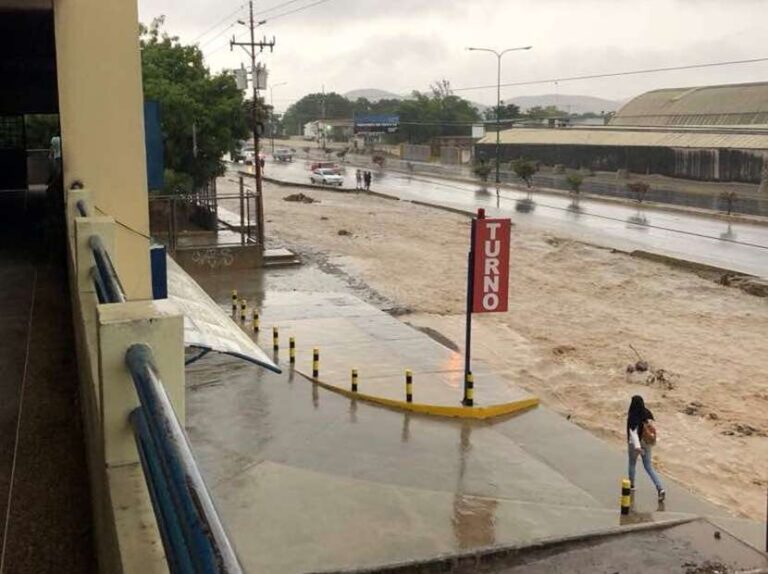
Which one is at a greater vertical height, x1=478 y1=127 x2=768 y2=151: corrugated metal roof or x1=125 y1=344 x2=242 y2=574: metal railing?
x1=478 y1=127 x2=768 y2=151: corrugated metal roof

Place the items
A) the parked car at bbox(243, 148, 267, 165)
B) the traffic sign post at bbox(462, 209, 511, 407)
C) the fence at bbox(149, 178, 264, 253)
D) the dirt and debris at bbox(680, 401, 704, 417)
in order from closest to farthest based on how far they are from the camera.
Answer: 1. the traffic sign post at bbox(462, 209, 511, 407)
2. the dirt and debris at bbox(680, 401, 704, 417)
3. the fence at bbox(149, 178, 264, 253)
4. the parked car at bbox(243, 148, 267, 165)

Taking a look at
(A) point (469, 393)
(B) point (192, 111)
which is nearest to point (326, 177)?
(B) point (192, 111)

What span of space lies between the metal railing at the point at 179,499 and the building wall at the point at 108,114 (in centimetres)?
778

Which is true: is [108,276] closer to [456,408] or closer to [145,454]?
[145,454]

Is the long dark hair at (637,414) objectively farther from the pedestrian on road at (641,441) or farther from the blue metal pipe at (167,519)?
the blue metal pipe at (167,519)

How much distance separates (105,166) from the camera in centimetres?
1004

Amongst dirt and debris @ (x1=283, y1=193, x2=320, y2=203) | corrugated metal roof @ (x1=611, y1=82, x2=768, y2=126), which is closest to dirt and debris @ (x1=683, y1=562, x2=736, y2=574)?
dirt and debris @ (x1=283, y1=193, x2=320, y2=203)

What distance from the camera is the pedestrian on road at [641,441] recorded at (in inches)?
445

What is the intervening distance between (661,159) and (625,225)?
71.7 feet

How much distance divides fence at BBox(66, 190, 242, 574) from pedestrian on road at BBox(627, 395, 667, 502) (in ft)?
29.1

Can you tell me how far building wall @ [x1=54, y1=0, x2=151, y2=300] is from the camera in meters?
9.62

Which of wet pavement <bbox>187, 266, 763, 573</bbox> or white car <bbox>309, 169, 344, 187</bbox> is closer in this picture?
wet pavement <bbox>187, 266, 763, 573</bbox>

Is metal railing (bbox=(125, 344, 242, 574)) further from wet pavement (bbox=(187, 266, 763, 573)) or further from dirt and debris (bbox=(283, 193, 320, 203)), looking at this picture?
dirt and debris (bbox=(283, 193, 320, 203))

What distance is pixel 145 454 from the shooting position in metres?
2.66
